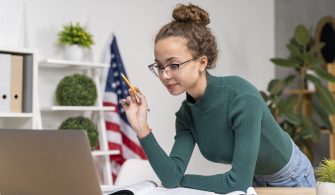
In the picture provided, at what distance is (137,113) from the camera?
Result: 1.65 metres

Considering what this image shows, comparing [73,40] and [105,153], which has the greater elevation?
[73,40]

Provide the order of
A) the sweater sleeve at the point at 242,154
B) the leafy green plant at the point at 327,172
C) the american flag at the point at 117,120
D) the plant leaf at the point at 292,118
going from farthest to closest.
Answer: the plant leaf at the point at 292,118
the american flag at the point at 117,120
the sweater sleeve at the point at 242,154
the leafy green plant at the point at 327,172

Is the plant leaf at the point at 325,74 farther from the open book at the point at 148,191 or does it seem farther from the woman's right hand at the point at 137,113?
the open book at the point at 148,191

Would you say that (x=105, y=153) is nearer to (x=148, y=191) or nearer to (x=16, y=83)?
(x=16, y=83)

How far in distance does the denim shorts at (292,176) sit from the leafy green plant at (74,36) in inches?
68.1

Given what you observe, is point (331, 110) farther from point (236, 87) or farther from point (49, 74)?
point (236, 87)

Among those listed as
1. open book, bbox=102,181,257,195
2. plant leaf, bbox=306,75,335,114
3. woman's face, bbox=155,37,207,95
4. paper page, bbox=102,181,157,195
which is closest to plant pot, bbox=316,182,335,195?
open book, bbox=102,181,257,195

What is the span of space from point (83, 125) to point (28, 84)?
415mm

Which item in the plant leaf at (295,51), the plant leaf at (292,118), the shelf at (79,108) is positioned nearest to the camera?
the shelf at (79,108)

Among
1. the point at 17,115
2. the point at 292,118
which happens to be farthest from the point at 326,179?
the point at 292,118

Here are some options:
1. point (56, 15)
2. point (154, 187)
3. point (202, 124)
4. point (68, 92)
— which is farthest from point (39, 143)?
point (56, 15)

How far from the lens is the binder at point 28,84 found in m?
2.98

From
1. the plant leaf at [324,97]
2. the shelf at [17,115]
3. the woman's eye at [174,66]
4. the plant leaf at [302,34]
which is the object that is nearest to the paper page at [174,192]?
the woman's eye at [174,66]

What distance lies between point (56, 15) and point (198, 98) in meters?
1.87
